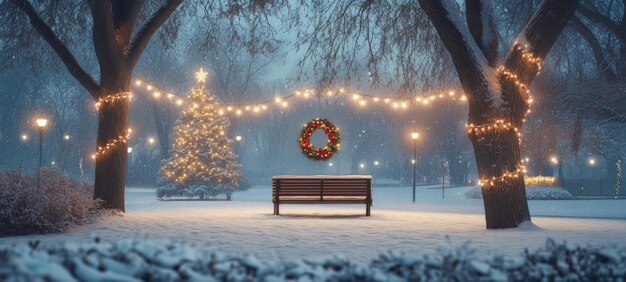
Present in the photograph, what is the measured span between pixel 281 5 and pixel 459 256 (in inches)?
542

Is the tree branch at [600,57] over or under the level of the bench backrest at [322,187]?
over

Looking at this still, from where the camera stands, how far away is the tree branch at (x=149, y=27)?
48.1 feet

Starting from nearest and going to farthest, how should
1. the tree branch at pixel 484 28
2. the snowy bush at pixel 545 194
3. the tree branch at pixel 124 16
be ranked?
the tree branch at pixel 484 28, the tree branch at pixel 124 16, the snowy bush at pixel 545 194

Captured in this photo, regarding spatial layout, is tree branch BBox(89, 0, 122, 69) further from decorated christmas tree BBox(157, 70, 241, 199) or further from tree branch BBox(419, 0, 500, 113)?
decorated christmas tree BBox(157, 70, 241, 199)

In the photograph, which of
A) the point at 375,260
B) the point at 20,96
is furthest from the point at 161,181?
the point at 20,96

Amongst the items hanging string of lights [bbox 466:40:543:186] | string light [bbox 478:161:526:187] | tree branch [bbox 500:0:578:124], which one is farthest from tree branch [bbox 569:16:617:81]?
string light [bbox 478:161:526:187]

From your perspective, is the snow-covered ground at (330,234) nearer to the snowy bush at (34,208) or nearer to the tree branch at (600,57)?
the snowy bush at (34,208)

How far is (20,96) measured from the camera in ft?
189

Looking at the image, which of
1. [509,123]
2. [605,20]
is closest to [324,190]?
[509,123]

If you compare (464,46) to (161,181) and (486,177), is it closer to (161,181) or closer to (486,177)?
(486,177)

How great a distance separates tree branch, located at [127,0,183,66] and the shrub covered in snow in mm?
11760

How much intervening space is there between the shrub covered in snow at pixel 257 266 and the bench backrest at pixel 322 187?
11.9 metres

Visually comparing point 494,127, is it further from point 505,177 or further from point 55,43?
point 55,43

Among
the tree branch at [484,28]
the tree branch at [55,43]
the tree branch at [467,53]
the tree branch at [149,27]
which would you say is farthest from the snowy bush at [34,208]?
the tree branch at [484,28]
